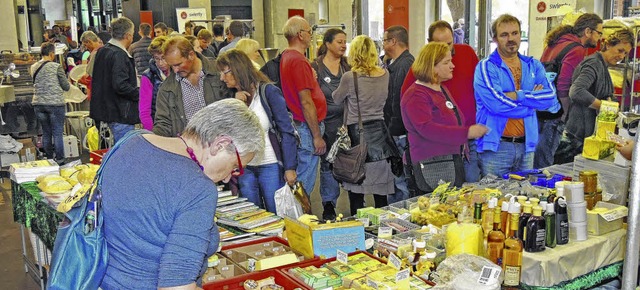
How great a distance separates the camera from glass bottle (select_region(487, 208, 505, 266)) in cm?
245

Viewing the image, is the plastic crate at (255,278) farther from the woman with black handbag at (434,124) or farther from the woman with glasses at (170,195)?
the woman with black handbag at (434,124)

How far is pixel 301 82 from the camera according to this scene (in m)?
4.56

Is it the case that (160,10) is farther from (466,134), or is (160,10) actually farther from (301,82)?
(466,134)

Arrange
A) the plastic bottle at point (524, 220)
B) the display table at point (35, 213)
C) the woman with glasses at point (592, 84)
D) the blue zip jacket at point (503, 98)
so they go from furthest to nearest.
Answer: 1. the woman with glasses at point (592, 84)
2. the blue zip jacket at point (503, 98)
3. the display table at point (35, 213)
4. the plastic bottle at point (524, 220)

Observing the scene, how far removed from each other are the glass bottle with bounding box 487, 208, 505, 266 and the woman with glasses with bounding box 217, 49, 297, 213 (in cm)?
170

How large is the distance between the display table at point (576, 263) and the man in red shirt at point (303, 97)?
7.86 feet

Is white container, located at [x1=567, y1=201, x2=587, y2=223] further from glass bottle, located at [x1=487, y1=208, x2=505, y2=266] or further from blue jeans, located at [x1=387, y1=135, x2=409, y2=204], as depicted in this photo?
blue jeans, located at [x1=387, y1=135, x2=409, y2=204]

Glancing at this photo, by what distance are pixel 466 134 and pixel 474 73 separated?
1.65 feet

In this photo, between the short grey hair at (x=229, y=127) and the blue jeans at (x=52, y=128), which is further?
the blue jeans at (x=52, y=128)

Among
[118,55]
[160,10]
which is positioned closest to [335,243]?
[118,55]

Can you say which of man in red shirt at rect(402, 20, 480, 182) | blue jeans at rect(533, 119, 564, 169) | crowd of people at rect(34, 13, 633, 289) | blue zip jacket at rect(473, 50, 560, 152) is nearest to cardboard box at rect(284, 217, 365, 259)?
crowd of people at rect(34, 13, 633, 289)

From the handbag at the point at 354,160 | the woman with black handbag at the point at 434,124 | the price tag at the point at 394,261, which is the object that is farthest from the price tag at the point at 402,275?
the handbag at the point at 354,160

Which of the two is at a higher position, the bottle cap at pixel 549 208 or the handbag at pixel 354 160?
the bottle cap at pixel 549 208

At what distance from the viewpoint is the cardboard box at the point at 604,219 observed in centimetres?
268
